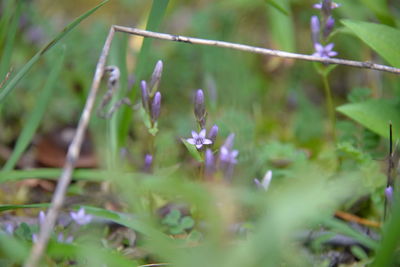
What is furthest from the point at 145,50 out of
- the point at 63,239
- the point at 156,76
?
the point at 63,239

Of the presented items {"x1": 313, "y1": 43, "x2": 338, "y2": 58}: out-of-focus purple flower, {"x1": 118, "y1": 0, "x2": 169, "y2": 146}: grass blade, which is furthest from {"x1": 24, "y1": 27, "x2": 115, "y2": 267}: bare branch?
{"x1": 313, "y1": 43, "x2": 338, "y2": 58}: out-of-focus purple flower

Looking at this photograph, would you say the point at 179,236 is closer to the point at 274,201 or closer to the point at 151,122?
the point at 151,122

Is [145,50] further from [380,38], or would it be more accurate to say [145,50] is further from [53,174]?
[380,38]

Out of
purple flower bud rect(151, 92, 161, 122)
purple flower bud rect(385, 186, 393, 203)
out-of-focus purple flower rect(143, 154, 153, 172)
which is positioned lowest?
out-of-focus purple flower rect(143, 154, 153, 172)

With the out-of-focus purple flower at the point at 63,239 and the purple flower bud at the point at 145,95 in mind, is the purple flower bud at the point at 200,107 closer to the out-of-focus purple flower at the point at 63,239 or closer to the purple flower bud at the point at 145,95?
the purple flower bud at the point at 145,95

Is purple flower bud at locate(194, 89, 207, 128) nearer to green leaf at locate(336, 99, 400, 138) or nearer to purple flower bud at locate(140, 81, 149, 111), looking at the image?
purple flower bud at locate(140, 81, 149, 111)

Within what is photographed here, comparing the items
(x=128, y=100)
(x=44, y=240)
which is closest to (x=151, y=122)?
(x=128, y=100)

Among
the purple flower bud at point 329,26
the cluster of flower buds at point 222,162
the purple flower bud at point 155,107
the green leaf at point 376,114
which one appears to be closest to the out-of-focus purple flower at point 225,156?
the cluster of flower buds at point 222,162
